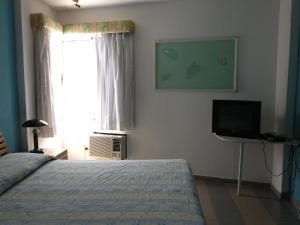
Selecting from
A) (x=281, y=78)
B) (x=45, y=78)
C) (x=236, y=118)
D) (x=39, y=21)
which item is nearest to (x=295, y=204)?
(x=236, y=118)

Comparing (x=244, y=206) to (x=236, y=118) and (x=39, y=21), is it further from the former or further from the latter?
(x=39, y=21)

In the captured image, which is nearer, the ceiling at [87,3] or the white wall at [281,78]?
the white wall at [281,78]

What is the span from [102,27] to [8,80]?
145 centimetres

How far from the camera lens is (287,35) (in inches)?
109

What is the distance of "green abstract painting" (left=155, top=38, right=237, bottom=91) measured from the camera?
10.6ft

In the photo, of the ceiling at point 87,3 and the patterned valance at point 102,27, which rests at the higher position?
the ceiling at point 87,3

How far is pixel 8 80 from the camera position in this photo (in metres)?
2.78

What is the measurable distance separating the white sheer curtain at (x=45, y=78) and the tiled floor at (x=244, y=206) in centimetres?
227

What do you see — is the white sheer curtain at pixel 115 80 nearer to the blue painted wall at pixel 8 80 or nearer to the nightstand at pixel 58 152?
the nightstand at pixel 58 152

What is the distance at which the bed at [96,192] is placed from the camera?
142cm

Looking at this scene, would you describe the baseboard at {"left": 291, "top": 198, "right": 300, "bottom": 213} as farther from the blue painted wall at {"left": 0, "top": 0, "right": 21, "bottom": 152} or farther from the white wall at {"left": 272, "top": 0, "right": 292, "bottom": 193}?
the blue painted wall at {"left": 0, "top": 0, "right": 21, "bottom": 152}

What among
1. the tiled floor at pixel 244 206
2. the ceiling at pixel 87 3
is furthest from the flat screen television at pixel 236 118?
the ceiling at pixel 87 3

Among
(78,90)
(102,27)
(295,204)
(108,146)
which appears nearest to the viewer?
(295,204)

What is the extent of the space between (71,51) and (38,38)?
0.65 m
